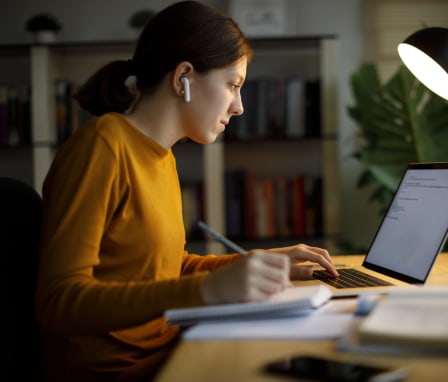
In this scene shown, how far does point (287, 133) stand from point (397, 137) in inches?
21.4

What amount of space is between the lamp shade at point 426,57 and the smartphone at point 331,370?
2.79 feet

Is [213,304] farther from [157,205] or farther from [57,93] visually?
[57,93]

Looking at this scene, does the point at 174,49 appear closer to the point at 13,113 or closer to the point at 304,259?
the point at 304,259

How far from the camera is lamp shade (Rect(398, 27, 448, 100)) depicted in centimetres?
138

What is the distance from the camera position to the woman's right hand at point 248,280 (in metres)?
0.90

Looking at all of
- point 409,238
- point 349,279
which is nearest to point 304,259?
point 349,279

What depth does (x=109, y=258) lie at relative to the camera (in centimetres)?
115

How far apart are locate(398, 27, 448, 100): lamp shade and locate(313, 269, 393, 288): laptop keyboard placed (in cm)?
46

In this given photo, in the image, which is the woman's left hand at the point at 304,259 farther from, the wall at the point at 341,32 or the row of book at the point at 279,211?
the wall at the point at 341,32

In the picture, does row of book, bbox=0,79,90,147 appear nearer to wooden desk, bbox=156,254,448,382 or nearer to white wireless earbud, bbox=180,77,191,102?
white wireless earbud, bbox=180,77,191,102

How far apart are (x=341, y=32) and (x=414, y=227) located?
2251 millimetres

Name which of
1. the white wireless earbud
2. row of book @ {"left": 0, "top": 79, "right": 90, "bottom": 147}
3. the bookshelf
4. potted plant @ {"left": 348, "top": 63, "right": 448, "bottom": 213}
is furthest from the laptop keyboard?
row of book @ {"left": 0, "top": 79, "right": 90, "bottom": 147}

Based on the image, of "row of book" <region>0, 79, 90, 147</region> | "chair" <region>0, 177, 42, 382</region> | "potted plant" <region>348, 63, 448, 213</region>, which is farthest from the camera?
"row of book" <region>0, 79, 90, 147</region>

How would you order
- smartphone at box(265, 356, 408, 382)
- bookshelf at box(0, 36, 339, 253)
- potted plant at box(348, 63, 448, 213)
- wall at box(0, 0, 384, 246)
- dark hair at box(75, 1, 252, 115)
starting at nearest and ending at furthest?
smartphone at box(265, 356, 408, 382) → dark hair at box(75, 1, 252, 115) → potted plant at box(348, 63, 448, 213) → bookshelf at box(0, 36, 339, 253) → wall at box(0, 0, 384, 246)
